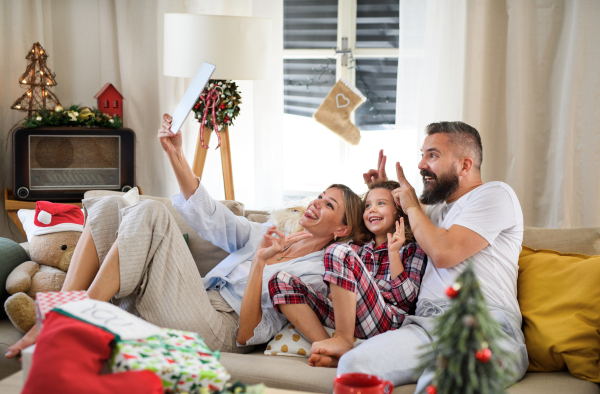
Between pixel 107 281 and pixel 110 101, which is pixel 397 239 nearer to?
pixel 107 281

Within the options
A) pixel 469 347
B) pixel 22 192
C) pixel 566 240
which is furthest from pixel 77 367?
pixel 22 192

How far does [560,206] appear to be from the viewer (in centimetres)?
266

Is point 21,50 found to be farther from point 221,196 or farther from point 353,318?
point 353,318

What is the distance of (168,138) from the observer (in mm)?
1897

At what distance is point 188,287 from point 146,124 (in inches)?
81.6

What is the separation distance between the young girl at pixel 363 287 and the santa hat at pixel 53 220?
34.6 inches

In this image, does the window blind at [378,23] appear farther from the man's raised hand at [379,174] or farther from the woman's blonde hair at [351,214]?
the woman's blonde hair at [351,214]

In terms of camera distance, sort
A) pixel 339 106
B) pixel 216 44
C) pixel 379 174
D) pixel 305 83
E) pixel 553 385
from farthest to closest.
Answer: pixel 305 83 → pixel 339 106 → pixel 216 44 → pixel 379 174 → pixel 553 385

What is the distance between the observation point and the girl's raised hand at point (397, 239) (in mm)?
1703

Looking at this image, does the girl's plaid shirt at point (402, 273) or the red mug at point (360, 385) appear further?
the girl's plaid shirt at point (402, 273)

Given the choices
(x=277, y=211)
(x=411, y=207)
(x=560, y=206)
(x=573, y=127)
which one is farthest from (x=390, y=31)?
(x=411, y=207)

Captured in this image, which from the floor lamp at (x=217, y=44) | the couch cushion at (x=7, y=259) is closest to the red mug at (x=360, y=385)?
the couch cushion at (x=7, y=259)

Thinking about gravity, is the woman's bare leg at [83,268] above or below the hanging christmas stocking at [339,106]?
below

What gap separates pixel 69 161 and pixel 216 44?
1.22 m
